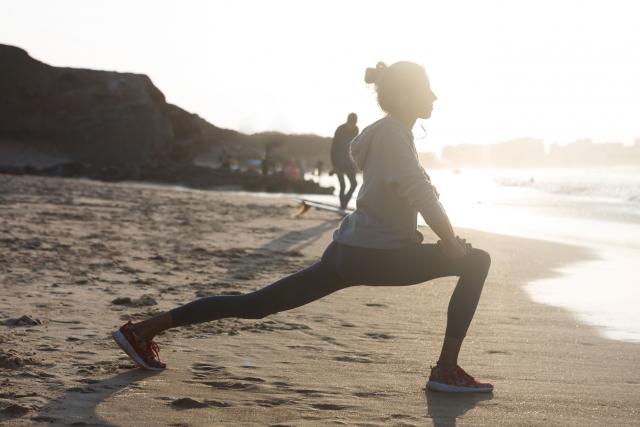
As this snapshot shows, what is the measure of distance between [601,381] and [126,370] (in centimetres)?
239

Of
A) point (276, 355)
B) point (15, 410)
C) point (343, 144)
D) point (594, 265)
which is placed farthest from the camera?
point (343, 144)

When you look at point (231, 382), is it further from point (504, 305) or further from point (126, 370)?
point (504, 305)

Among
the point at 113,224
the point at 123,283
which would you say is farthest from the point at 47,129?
the point at 123,283

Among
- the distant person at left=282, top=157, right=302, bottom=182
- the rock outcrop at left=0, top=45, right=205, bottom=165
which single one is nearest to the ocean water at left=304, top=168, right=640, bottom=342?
the distant person at left=282, top=157, right=302, bottom=182

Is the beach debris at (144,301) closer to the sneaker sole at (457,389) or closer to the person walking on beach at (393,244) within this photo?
the person walking on beach at (393,244)

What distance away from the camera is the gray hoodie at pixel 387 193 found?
285 cm

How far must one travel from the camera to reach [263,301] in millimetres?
3207

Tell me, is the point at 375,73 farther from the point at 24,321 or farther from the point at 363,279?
the point at 24,321

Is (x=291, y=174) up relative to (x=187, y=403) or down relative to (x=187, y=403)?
up

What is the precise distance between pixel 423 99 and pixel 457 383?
133 centimetres

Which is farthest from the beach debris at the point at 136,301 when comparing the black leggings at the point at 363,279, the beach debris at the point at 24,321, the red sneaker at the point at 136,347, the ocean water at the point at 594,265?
the ocean water at the point at 594,265

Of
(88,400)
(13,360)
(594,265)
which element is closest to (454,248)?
(88,400)

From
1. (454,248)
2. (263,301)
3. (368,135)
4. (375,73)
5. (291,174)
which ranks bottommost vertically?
(263,301)

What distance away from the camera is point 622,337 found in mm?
4344
